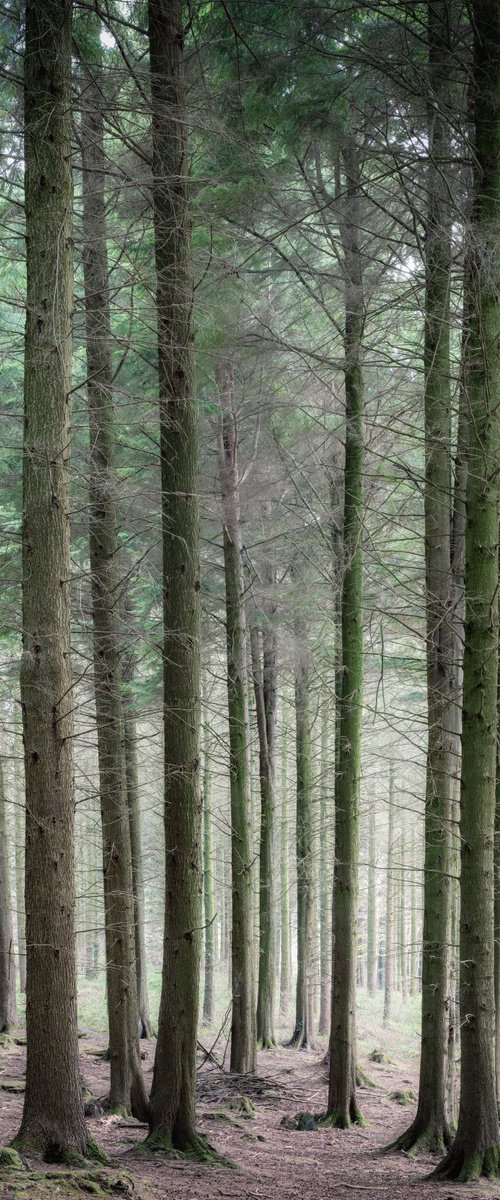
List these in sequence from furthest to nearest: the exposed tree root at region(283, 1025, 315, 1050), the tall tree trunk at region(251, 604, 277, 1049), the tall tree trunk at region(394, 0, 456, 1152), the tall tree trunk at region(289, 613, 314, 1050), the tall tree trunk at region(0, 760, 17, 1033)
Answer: the exposed tree root at region(283, 1025, 315, 1050), the tall tree trunk at region(289, 613, 314, 1050), the tall tree trunk at region(0, 760, 17, 1033), the tall tree trunk at region(251, 604, 277, 1049), the tall tree trunk at region(394, 0, 456, 1152)

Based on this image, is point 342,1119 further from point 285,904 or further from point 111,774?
point 285,904

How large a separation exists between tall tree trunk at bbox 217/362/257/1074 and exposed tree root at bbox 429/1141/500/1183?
538cm

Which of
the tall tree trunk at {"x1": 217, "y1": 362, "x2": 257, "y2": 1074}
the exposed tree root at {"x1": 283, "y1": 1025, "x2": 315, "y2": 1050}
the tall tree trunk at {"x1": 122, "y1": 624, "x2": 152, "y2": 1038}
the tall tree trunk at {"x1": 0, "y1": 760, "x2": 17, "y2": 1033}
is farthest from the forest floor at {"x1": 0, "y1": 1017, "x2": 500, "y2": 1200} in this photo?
the exposed tree root at {"x1": 283, "y1": 1025, "x2": 315, "y2": 1050}

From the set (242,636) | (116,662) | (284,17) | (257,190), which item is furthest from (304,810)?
(284,17)

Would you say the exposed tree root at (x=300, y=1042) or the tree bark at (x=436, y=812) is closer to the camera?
the tree bark at (x=436, y=812)

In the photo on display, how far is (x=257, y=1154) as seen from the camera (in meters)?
7.24

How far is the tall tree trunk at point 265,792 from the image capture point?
13.9m

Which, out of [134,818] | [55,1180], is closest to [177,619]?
[55,1180]

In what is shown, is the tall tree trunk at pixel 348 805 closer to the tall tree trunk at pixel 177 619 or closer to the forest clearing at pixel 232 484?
the forest clearing at pixel 232 484

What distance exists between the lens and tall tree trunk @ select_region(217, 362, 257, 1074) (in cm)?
1085

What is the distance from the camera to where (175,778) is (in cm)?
667

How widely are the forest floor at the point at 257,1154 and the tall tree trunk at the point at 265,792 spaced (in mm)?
1591

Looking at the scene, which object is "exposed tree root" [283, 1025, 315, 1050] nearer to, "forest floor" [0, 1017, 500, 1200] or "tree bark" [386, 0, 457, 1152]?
"forest floor" [0, 1017, 500, 1200]

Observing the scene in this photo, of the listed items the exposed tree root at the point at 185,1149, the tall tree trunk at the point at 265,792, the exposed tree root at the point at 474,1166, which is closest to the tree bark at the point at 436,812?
the exposed tree root at the point at 474,1166
